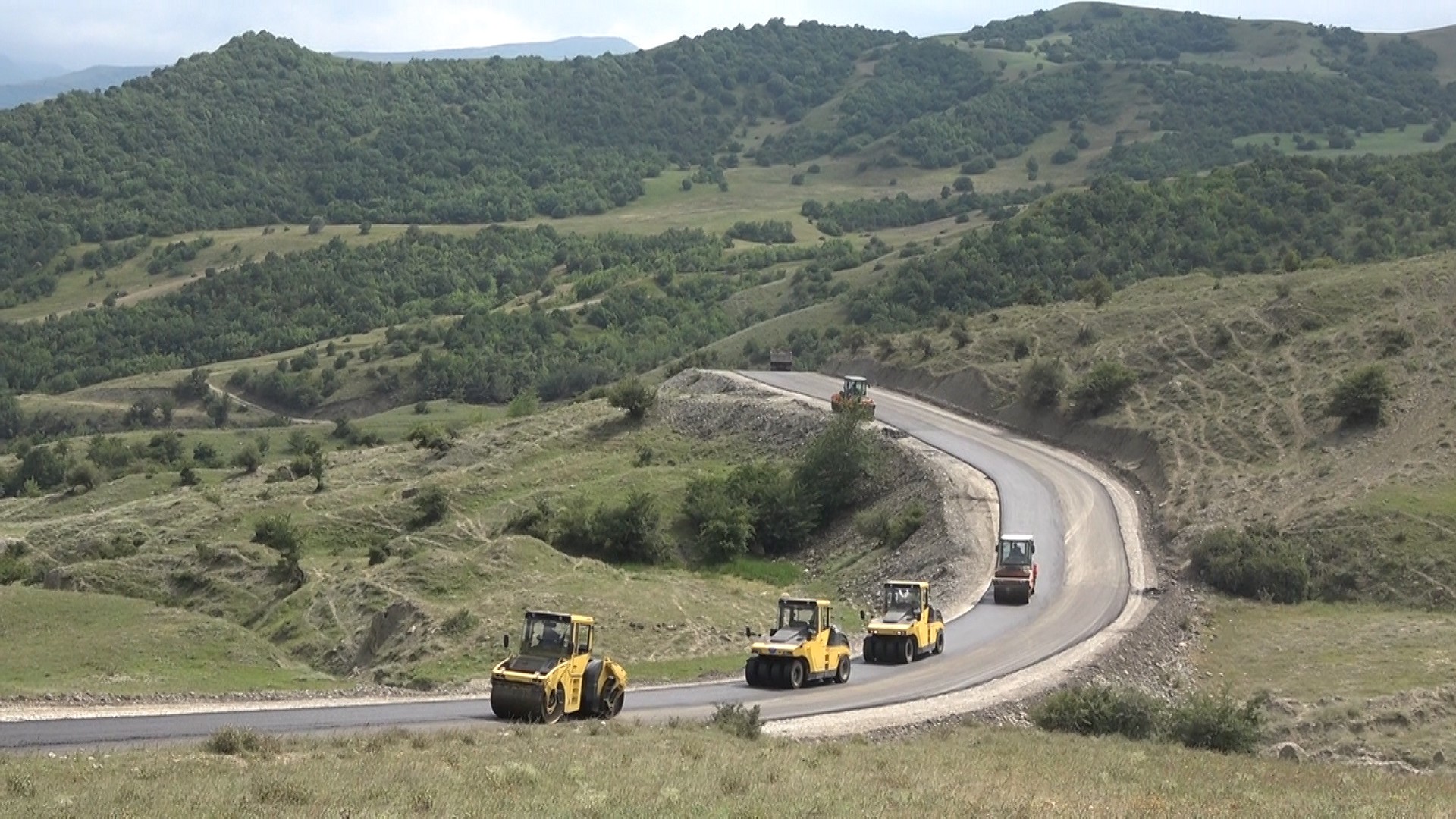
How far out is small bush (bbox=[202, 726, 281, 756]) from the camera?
2100 centimetres

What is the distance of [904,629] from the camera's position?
3700 centimetres

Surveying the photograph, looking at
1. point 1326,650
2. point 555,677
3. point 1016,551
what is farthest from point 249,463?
point 1326,650

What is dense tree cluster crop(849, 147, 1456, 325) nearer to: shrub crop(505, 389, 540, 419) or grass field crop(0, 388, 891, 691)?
shrub crop(505, 389, 540, 419)

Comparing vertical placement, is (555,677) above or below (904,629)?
above

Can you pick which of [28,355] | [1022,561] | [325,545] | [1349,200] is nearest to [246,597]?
[325,545]

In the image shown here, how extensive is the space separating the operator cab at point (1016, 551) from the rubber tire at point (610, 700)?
2123 centimetres

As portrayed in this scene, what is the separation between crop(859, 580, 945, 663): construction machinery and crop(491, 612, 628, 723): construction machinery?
10041 millimetres

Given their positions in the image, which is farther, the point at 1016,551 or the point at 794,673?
the point at 1016,551

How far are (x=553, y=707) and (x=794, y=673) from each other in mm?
7650

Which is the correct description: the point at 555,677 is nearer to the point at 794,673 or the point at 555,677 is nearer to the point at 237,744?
the point at 237,744

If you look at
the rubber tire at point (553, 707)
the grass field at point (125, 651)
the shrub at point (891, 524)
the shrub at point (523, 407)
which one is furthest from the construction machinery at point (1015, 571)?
the shrub at point (523, 407)

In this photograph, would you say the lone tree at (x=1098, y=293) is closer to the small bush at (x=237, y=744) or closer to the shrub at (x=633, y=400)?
the shrub at (x=633, y=400)

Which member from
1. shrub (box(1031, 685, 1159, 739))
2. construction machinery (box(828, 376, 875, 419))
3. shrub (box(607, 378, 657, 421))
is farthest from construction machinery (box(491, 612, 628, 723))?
shrub (box(607, 378, 657, 421))

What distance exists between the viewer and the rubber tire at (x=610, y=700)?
27.8m
